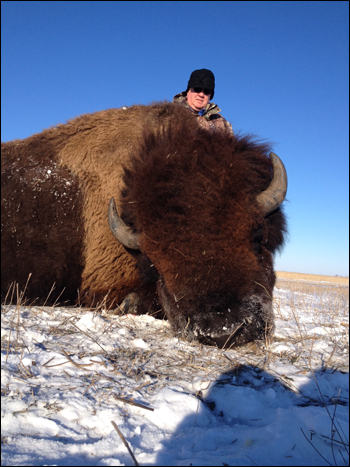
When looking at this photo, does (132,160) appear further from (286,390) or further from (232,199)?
(286,390)

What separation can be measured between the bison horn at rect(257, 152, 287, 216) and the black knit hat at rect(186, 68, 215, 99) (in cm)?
295

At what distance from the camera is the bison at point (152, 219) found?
123 inches

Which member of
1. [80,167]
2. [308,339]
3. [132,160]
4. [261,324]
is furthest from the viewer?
[80,167]

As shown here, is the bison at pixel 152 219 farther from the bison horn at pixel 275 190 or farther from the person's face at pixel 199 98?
the person's face at pixel 199 98

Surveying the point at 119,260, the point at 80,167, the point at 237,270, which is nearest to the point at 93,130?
the point at 80,167

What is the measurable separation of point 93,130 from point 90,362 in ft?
13.0

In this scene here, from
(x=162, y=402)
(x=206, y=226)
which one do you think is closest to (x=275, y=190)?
(x=206, y=226)

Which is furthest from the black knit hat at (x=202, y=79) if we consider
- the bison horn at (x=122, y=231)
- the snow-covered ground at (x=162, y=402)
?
the snow-covered ground at (x=162, y=402)

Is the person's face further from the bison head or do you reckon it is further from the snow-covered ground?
the snow-covered ground

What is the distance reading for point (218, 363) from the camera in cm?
260

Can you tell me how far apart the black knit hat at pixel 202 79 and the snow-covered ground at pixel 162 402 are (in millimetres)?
5056

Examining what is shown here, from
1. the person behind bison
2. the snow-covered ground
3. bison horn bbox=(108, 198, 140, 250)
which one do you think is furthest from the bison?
the person behind bison

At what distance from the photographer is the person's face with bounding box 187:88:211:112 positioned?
637cm

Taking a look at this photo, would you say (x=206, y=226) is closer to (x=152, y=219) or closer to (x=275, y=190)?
(x=152, y=219)
